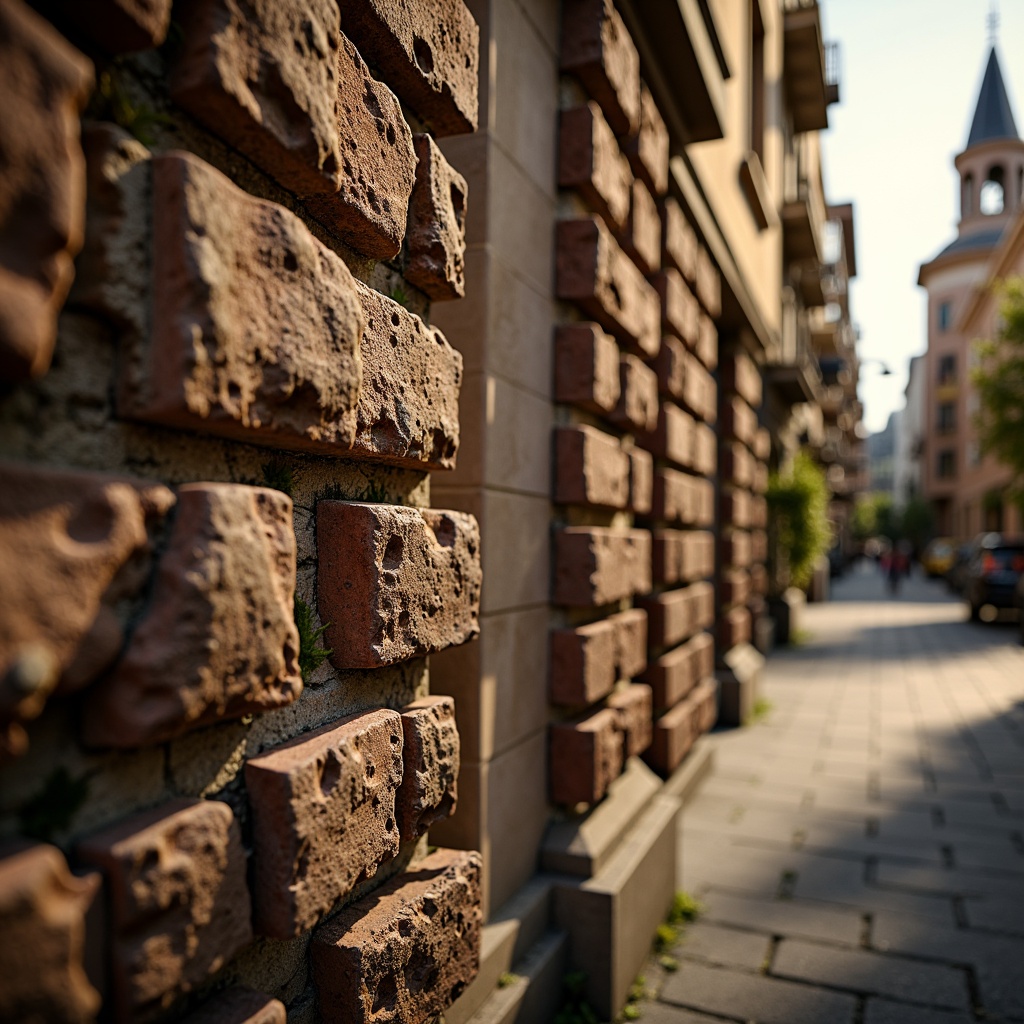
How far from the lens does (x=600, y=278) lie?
10.6 feet

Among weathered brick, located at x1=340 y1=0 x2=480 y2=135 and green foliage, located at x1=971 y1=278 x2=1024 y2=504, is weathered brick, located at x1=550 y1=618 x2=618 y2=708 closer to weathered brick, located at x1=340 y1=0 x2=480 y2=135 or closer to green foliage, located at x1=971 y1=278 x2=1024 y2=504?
weathered brick, located at x1=340 y1=0 x2=480 y2=135

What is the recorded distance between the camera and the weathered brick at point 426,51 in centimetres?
166

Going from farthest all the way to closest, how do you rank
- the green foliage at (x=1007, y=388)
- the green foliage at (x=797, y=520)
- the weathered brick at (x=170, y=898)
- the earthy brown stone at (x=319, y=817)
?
the green foliage at (x=1007, y=388) < the green foliage at (x=797, y=520) < the earthy brown stone at (x=319, y=817) < the weathered brick at (x=170, y=898)

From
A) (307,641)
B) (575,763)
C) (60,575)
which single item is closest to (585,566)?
(575,763)

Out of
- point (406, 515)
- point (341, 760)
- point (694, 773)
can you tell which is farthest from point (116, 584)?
point (694, 773)

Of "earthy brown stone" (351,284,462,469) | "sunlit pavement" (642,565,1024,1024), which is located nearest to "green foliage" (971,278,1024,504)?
"sunlit pavement" (642,565,1024,1024)

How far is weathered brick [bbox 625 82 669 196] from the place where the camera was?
3.83m

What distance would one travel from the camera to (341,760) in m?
1.47

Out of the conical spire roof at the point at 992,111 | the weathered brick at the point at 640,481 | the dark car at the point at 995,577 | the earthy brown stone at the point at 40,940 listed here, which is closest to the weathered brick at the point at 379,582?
the earthy brown stone at the point at 40,940

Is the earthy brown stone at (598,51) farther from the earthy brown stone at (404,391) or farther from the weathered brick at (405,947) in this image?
the weathered brick at (405,947)

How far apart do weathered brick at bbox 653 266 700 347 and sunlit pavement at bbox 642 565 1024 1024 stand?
2.78 m

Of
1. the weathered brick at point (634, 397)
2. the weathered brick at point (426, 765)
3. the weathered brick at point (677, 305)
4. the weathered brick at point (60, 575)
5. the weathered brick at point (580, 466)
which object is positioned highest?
the weathered brick at point (677, 305)

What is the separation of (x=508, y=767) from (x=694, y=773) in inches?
111

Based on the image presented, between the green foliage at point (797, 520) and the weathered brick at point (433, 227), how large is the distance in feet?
35.0
